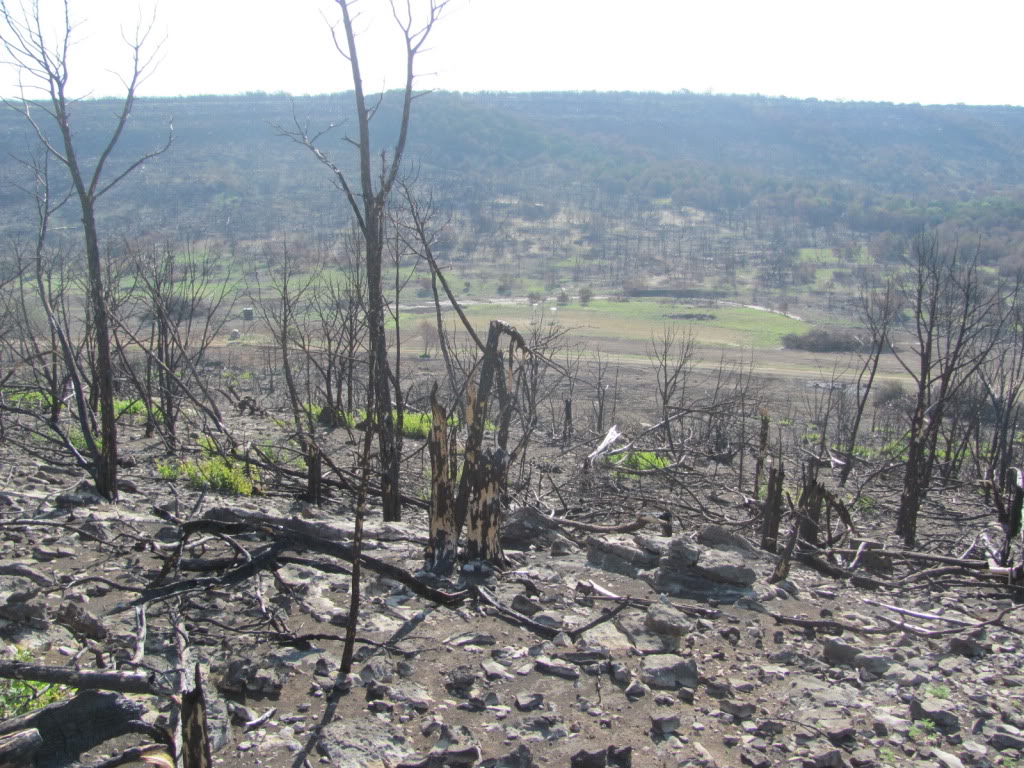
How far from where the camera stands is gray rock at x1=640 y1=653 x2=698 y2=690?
141 inches

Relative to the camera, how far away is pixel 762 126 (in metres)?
124

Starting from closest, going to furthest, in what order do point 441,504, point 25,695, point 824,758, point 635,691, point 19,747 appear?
1. point 19,747
2. point 25,695
3. point 824,758
4. point 635,691
5. point 441,504

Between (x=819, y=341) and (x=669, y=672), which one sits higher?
(x=669, y=672)

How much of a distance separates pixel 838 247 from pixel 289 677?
76831mm

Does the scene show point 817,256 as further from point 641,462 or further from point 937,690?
point 937,690

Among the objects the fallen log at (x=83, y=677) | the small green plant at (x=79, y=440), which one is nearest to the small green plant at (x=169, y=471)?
the small green plant at (x=79, y=440)

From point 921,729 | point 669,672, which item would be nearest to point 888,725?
point 921,729

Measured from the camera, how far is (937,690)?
3.73 metres

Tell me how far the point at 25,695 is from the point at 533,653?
6.45ft

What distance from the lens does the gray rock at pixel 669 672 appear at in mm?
3582

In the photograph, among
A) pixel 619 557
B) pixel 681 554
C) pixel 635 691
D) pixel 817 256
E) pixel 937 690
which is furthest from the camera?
pixel 817 256

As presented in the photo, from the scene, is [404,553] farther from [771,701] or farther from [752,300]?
[752,300]

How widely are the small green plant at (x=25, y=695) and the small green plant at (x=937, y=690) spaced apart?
3.40m

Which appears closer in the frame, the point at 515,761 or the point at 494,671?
the point at 515,761
